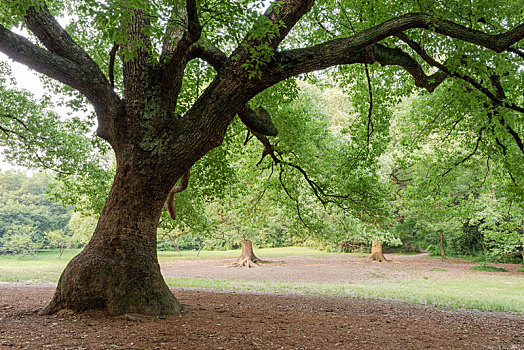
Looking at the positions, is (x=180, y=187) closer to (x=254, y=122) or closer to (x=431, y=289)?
(x=254, y=122)

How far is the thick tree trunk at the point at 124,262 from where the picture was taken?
15.8ft

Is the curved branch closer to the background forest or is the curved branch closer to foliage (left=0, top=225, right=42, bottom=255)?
the background forest

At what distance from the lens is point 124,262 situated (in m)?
5.03

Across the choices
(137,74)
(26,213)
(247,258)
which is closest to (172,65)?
(137,74)

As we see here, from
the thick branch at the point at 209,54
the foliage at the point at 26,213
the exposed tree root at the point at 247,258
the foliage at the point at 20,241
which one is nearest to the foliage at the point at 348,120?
the thick branch at the point at 209,54

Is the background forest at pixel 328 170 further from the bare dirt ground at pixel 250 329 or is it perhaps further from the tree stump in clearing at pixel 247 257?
the tree stump in clearing at pixel 247 257

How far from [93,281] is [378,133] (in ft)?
26.3

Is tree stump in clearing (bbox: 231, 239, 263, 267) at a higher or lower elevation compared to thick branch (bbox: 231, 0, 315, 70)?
lower

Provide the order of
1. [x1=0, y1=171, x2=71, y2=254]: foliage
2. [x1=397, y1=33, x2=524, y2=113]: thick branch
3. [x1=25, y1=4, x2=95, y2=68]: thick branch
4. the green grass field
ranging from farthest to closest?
[x1=0, y1=171, x2=71, y2=254]: foliage → the green grass field → [x1=397, y1=33, x2=524, y2=113]: thick branch → [x1=25, y1=4, x2=95, y2=68]: thick branch

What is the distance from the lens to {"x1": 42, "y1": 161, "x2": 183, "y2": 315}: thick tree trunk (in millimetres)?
4820

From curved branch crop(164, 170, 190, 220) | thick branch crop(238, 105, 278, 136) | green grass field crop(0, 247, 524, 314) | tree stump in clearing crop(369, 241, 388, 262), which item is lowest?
green grass field crop(0, 247, 524, 314)

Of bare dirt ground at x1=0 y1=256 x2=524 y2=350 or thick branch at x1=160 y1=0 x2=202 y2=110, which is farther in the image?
thick branch at x1=160 y1=0 x2=202 y2=110

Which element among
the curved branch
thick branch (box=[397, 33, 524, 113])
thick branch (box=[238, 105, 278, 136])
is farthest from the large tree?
the curved branch

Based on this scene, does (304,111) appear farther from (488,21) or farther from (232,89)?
(232,89)
